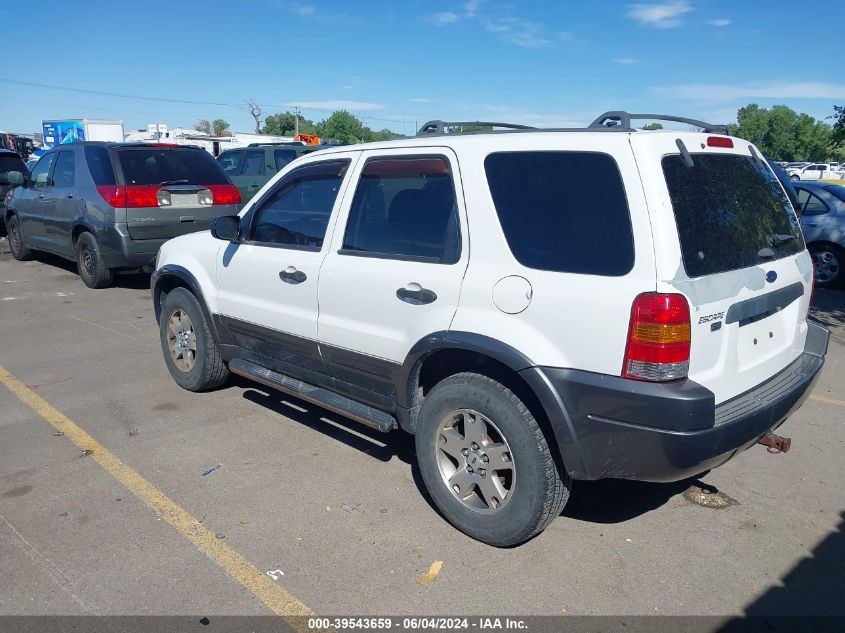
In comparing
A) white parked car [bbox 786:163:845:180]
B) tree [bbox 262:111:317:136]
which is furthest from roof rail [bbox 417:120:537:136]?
tree [bbox 262:111:317:136]

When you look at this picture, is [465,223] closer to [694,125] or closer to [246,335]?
[694,125]

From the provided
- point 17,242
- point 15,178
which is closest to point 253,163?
point 17,242

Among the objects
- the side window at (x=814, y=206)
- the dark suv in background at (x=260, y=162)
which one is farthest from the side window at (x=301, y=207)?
the dark suv in background at (x=260, y=162)

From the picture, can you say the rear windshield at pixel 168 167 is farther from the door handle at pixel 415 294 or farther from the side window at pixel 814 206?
the side window at pixel 814 206

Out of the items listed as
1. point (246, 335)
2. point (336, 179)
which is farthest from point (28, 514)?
point (336, 179)

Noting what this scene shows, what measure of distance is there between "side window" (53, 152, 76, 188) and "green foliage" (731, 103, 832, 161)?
9405cm

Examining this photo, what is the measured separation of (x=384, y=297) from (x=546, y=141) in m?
1.16

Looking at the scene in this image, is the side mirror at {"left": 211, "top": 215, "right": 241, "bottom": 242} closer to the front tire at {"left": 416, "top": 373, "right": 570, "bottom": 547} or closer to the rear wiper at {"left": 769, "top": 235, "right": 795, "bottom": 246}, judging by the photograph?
the front tire at {"left": 416, "top": 373, "right": 570, "bottom": 547}

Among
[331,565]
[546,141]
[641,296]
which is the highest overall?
[546,141]

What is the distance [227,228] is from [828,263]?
9049mm

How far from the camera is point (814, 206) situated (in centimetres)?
1062

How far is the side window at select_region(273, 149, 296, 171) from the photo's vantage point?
14.8 m

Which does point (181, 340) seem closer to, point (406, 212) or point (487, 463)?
point (406, 212)

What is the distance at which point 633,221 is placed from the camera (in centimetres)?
296
